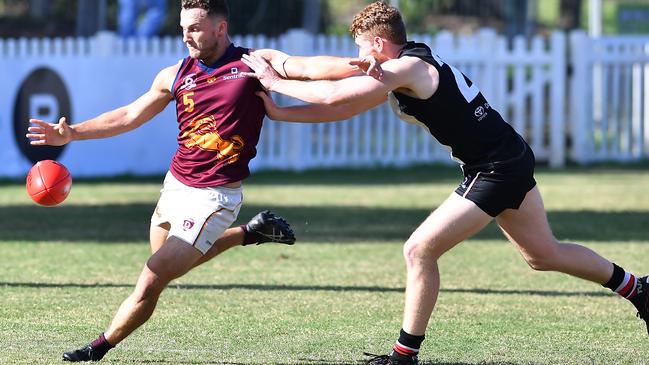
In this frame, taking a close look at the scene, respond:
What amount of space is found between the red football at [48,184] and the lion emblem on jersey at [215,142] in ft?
3.28

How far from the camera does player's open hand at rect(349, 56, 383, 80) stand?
251 inches

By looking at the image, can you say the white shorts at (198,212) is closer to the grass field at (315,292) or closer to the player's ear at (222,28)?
the grass field at (315,292)

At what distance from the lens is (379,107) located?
19969mm

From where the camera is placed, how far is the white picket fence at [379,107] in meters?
18.8

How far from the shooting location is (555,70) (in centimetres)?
2059

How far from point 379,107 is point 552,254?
42.6 ft

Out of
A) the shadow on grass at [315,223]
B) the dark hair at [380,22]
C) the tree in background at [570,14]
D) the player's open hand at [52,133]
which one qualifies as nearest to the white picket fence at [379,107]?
the shadow on grass at [315,223]

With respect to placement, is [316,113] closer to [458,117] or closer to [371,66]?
[371,66]

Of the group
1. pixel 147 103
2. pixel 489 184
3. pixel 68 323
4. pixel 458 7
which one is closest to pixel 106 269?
pixel 68 323

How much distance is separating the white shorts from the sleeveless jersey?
41.0 inches

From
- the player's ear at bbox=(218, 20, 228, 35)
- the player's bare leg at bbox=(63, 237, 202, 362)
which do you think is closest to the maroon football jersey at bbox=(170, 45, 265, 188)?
the player's ear at bbox=(218, 20, 228, 35)

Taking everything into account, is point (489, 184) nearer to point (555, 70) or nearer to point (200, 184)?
point (200, 184)

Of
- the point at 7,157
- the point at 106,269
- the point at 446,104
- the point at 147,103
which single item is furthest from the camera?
the point at 7,157

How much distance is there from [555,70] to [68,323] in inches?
555
